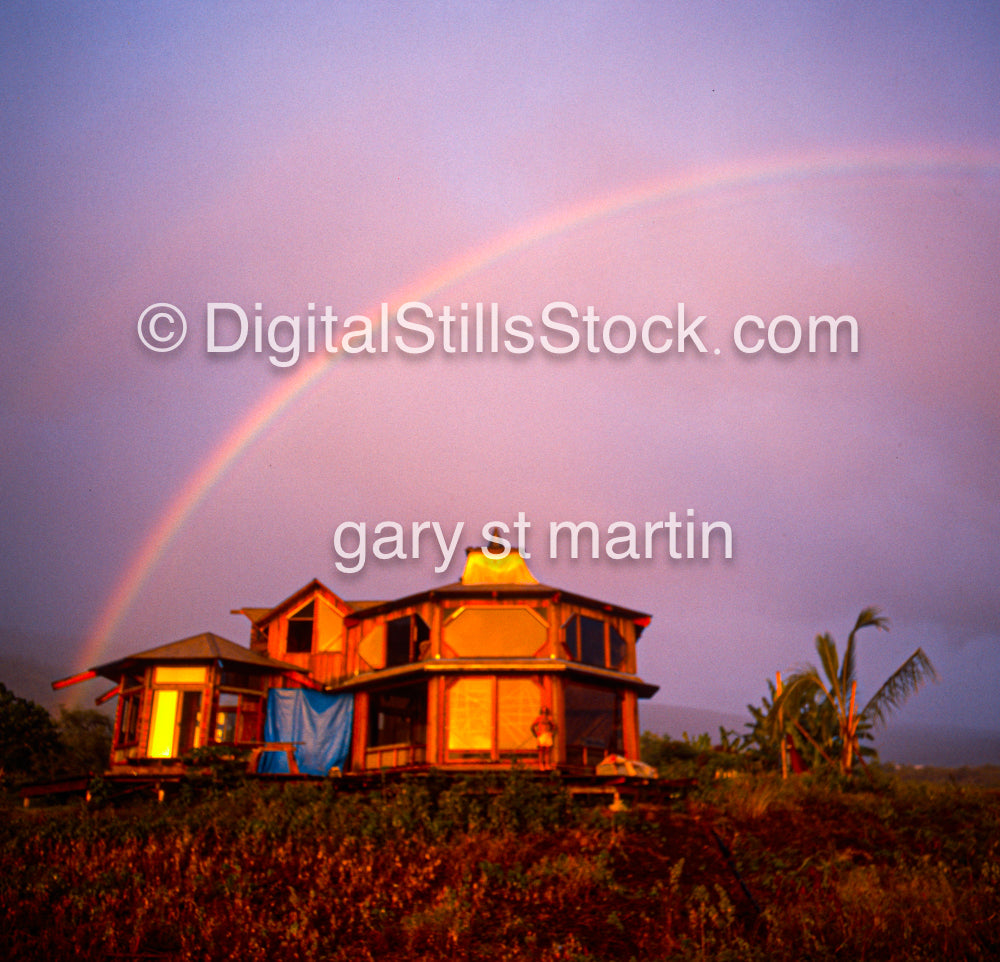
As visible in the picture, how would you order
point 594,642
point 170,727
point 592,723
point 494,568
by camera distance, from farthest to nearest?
1. point 592,723
2. point 494,568
3. point 594,642
4. point 170,727

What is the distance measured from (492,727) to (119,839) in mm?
13133

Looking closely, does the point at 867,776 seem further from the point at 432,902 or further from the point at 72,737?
the point at 72,737

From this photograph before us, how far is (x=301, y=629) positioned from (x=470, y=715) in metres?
8.15

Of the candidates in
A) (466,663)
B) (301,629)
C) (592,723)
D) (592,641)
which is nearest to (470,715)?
(466,663)

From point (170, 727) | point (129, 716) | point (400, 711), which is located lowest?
point (170, 727)

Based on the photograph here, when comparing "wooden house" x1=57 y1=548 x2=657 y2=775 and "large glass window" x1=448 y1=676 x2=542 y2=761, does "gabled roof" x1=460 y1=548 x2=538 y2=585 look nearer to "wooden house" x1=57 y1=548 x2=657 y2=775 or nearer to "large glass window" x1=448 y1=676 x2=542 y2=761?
"wooden house" x1=57 y1=548 x2=657 y2=775

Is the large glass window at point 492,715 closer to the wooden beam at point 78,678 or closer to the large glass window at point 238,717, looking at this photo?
the large glass window at point 238,717

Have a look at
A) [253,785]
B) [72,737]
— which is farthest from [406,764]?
[72,737]

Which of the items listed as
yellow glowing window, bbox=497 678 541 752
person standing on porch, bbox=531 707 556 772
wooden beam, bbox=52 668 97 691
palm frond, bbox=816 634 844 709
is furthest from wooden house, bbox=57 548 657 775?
palm frond, bbox=816 634 844 709

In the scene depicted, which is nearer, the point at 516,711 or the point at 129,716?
the point at 516,711

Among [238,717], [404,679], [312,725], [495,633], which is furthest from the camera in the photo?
[312,725]

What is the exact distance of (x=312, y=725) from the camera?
102 feet

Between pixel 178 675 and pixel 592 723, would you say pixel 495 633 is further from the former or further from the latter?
pixel 178 675

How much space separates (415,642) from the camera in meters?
30.2
